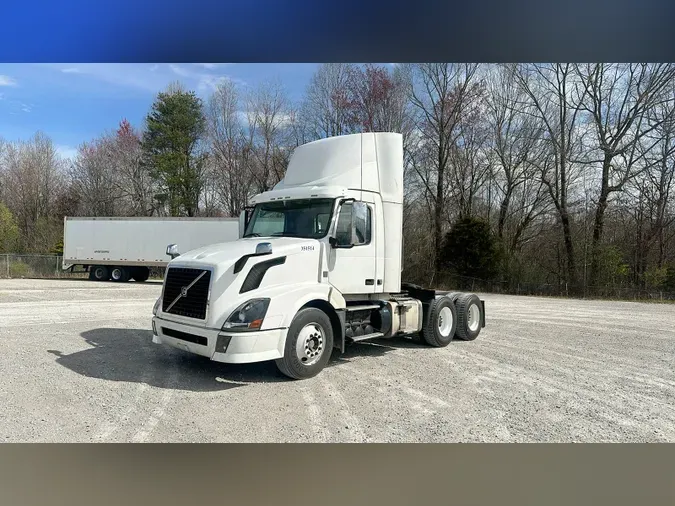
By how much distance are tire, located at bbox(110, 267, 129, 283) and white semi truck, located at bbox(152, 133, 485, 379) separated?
19.4 metres

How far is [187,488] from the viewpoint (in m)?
3.73

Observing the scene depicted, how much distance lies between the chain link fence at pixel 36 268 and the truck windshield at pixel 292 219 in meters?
20.1

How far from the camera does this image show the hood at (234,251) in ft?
18.3

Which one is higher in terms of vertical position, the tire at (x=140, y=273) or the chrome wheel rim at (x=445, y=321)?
the tire at (x=140, y=273)

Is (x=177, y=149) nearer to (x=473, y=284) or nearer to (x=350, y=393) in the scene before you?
(x=473, y=284)

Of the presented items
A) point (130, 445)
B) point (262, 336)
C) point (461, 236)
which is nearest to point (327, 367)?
point (262, 336)

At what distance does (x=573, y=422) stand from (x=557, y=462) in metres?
0.69

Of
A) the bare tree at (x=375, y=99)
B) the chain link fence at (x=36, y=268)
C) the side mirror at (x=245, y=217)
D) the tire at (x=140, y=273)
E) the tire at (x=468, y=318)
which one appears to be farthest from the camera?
the chain link fence at (x=36, y=268)

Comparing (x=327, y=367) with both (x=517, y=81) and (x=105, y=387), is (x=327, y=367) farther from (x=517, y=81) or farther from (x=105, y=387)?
(x=517, y=81)

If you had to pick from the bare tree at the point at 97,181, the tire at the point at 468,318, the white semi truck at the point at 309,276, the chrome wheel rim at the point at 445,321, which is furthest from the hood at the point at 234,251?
the bare tree at the point at 97,181

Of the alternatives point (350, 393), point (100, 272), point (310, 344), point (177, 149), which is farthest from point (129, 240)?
point (350, 393)

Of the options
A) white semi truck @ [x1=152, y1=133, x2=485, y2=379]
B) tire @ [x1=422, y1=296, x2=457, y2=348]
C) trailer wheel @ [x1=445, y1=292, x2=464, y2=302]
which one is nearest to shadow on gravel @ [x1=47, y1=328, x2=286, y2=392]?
white semi truck @ [x1=152, y1=133, x2=485, y2=379]

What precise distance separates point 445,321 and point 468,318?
673 mm

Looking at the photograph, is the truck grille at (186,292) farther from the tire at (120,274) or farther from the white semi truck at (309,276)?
the tire at (120,274)
